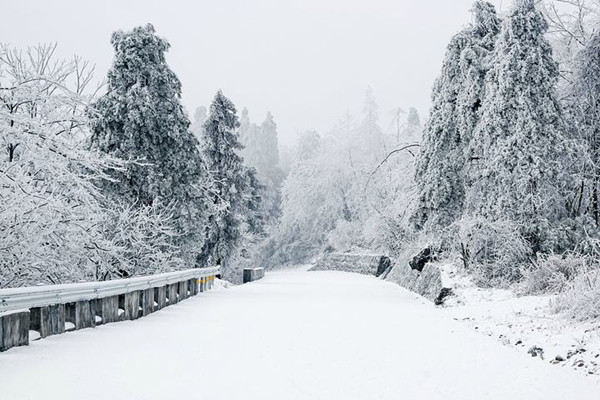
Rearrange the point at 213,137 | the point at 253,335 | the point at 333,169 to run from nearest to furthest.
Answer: the point at 253,335
the point at 213,137
the point at 333,169

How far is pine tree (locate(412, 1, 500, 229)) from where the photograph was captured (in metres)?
20.0

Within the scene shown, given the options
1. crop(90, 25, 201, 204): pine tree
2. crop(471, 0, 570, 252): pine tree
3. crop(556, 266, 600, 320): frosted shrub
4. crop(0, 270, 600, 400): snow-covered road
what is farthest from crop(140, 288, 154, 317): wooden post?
crop(90, 25, 201, 204): pine tree

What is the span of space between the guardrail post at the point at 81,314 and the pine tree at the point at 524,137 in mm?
11531

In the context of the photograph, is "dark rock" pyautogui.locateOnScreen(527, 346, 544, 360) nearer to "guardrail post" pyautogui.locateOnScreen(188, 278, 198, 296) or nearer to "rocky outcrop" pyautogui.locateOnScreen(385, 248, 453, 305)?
"rocky outcrop" pyautogui.locateOnScreen(385, 248, 453, 305)

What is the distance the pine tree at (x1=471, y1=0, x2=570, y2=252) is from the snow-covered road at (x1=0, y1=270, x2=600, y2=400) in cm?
632

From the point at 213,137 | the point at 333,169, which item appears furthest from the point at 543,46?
the point at 333,169

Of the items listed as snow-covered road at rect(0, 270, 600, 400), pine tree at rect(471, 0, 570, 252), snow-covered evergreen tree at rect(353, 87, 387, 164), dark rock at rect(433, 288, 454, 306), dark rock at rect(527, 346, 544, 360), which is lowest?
dark rock at rect(433, 288, 454, 306)

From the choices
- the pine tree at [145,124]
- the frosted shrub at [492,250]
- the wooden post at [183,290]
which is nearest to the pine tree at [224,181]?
the pine tree at [145,124]

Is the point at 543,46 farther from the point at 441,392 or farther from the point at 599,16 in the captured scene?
the point at 441,392

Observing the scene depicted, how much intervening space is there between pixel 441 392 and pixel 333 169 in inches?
2290

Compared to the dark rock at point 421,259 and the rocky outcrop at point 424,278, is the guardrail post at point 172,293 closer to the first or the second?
the rocky outcrop at point 424,278

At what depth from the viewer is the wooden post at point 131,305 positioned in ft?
38.4

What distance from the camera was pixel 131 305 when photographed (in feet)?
39.4

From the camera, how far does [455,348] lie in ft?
29.3
